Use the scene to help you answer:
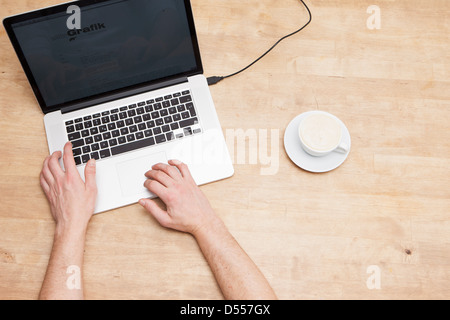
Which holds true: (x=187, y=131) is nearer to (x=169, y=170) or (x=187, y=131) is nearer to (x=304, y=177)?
(x=169, y=170)

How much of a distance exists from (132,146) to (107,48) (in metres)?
0.24

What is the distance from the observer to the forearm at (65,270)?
81 centimetres

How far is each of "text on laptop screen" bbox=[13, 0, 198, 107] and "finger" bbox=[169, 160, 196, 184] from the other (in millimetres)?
231

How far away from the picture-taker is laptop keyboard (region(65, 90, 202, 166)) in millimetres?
907

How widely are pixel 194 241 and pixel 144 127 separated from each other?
0.31 metres

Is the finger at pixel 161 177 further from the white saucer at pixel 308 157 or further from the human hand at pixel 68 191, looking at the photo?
the white saucer at pixel 308 157

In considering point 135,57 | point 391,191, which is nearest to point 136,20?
point 135,57

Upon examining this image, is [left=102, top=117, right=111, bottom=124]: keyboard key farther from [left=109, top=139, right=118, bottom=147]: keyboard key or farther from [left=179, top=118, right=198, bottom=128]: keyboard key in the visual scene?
[left=179, top=118, right=198, bottom=128]: keyboard key

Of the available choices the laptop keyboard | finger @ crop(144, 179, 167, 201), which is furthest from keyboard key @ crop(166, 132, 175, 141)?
finger @ crop(144, 179, 167, 201)

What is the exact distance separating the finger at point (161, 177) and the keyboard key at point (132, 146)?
0.07 metres
